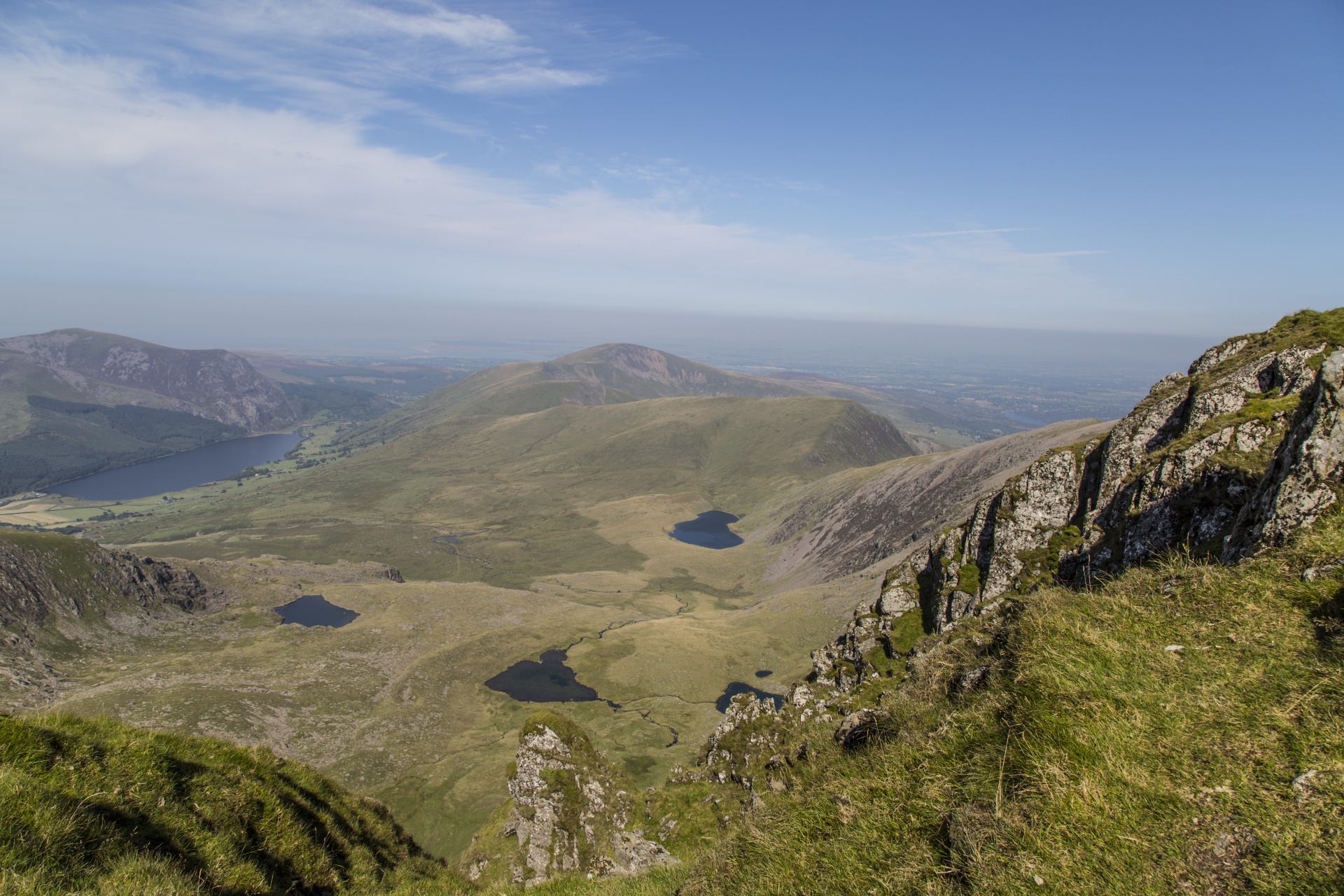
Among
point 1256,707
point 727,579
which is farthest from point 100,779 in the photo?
point 727,579

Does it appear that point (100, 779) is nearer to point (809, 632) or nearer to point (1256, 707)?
point (1256, 707)

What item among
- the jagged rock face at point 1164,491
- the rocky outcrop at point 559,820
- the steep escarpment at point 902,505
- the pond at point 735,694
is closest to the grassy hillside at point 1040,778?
the jagged rock face at point 1164,491

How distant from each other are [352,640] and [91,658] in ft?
146

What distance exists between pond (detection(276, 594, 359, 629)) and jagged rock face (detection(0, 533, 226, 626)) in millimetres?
15689

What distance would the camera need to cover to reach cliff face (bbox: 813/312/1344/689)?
16.6 m

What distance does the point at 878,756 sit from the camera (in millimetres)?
9320

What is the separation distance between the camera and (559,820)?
31.8 m

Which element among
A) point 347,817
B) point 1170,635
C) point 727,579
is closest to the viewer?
point 1170,635

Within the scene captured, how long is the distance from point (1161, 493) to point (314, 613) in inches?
6469

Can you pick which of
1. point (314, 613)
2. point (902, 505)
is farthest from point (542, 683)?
point (902, 505)

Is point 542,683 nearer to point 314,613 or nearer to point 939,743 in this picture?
point 314,613

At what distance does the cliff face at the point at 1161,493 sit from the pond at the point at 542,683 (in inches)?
2528

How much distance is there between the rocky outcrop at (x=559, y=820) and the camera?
28.9 meters

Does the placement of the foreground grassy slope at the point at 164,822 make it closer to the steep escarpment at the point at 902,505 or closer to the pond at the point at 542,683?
the pond at the point at 542,683
